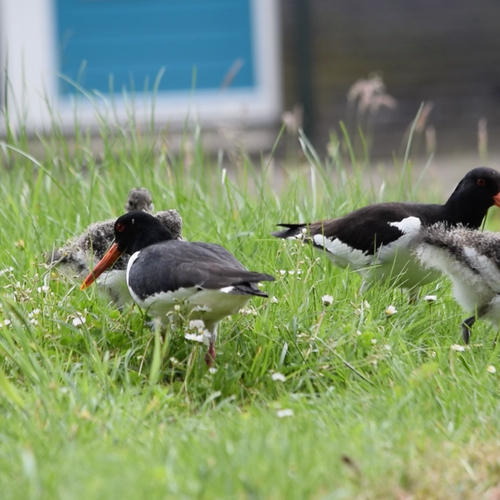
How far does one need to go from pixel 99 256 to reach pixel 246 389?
1.39 metres

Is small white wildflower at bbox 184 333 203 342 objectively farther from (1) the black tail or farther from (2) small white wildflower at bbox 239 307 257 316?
(1) the black tail

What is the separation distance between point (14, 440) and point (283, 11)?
31.2 feet

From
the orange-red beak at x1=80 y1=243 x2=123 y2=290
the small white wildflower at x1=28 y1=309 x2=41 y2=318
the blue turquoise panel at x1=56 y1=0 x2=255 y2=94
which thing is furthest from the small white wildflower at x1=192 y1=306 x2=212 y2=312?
the blue turquoise panel at x1=56 y1=0 x2=255 y2=94

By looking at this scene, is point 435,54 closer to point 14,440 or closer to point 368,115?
point 368,115

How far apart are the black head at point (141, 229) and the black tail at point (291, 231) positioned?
793 millimetres

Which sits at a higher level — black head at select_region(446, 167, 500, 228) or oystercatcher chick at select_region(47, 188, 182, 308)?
black head at select_region(446, 167, 500, 228)

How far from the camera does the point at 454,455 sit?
3025mm

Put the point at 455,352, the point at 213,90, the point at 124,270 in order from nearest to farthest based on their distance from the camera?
the point at 455,352, the point at 124,270, the point at 213,90

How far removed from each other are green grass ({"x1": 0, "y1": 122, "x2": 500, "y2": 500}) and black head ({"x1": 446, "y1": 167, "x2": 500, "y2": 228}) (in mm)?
433

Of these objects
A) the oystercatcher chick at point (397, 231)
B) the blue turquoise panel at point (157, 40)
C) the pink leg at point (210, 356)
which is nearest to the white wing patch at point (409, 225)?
the oystercatcher chick at point (397, 231)

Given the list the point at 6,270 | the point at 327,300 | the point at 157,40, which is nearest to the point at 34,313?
the point at 6,270

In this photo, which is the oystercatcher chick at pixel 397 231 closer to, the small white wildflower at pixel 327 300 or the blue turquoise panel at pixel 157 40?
the small white wildflower at pixel 327 300

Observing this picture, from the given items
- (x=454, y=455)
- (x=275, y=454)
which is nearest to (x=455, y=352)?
(x=454, y=455)

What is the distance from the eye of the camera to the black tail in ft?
16.3
